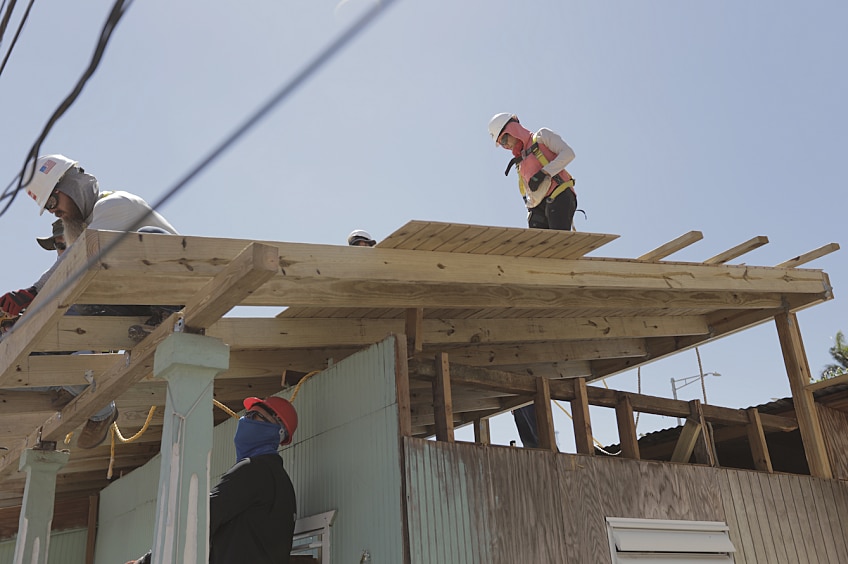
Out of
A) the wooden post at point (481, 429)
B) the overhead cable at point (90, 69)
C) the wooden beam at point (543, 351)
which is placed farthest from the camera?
the wooden post at point (481, 429)

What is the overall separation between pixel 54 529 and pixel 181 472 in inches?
254

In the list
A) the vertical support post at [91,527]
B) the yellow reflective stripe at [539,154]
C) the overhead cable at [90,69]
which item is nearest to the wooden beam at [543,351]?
the yellow reflective stripe at [539,154]

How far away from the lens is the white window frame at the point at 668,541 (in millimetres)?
5500

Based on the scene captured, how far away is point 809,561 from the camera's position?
636 centimetres

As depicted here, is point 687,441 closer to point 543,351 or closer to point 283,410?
point 543,351

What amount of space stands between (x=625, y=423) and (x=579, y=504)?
1.01 m

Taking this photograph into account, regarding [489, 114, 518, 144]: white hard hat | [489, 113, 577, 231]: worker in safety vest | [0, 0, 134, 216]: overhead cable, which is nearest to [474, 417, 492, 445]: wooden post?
[489, 113, 577, 231]: worker in safety vest

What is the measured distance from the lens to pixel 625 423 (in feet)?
20.4

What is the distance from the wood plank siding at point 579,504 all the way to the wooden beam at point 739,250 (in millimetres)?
1576

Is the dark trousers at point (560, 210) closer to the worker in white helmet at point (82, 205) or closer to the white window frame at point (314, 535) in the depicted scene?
the white window frame at point (314, 535)

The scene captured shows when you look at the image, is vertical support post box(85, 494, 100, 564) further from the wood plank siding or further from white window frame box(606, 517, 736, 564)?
white window frame box(606, 517, 736, 564)

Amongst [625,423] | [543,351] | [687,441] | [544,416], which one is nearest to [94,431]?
[544,416]

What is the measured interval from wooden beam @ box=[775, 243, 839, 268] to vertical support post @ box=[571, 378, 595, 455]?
Result: 2121 millimetres

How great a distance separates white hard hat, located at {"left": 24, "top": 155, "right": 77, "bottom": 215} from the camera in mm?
4977
